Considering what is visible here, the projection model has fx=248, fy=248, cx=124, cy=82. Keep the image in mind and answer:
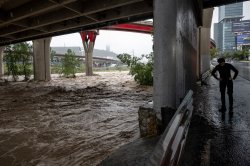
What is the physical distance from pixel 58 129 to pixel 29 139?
3.49ft

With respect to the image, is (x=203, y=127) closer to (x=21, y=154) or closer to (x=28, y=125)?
(x=21, y=154)

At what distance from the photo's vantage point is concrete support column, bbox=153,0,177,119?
225 inches

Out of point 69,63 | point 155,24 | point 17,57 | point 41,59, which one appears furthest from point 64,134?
point 69,63

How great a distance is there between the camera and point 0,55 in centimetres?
3684

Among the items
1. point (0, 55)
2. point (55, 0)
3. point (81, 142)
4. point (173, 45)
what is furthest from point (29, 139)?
point (0, 55)

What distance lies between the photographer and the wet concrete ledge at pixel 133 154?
4301 mm

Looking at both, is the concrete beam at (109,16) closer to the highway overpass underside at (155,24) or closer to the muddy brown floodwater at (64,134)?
the highway overpass underside at (155,24)

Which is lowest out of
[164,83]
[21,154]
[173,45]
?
[21,154]

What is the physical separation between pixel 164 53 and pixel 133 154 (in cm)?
242

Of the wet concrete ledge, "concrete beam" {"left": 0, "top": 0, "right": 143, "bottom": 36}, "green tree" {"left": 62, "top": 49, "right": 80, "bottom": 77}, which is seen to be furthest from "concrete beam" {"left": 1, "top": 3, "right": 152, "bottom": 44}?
"green tree" {"left": 62, "top": 49, "right": 80, "bottom": 77}

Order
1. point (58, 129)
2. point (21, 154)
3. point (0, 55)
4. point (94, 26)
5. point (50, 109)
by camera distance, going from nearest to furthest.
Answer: point (21, 154) → point (58, 129) → point (50, 109) → point (94, 26) → point (0, 55)

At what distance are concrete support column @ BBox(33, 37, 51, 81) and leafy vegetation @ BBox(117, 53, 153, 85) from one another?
11772 mm

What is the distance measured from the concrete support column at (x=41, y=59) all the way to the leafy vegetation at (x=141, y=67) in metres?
11.8

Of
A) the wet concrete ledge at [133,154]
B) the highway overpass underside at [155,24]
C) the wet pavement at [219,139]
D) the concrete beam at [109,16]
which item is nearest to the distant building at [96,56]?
the highway overpass underside at [155,24]
